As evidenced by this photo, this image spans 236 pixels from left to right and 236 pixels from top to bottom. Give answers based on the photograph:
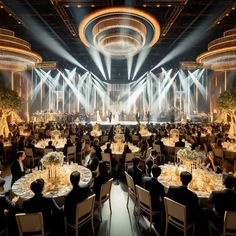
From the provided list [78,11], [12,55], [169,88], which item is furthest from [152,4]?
[169,88]

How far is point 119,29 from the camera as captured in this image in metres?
8.28

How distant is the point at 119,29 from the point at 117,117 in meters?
14.9

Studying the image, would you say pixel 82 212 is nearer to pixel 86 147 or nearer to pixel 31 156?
pixel 31 156

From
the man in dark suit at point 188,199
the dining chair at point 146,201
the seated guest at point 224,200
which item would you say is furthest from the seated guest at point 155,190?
the seated guest at point 224,200

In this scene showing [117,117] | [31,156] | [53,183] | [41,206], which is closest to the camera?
[41,206]

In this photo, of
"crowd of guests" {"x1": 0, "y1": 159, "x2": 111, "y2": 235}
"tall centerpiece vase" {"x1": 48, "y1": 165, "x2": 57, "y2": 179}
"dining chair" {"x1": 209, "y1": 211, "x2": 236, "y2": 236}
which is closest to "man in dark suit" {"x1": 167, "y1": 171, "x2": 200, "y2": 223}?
"dining chair" {"x1": 209, "y1": 211, "x2": 236, "y2": 236}

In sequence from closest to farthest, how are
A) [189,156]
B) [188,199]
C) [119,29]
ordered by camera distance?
1. [188,199]
2. [189,156]
3. [119,29]

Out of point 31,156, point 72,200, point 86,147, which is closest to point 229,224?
point 72,200

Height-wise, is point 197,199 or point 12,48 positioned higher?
point 12,48

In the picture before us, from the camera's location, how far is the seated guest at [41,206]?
3.05 metres

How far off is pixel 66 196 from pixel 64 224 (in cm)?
55

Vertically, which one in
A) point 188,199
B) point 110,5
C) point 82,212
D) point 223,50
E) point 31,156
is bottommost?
point 82,212

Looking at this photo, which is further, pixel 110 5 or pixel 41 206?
pixel 110 5

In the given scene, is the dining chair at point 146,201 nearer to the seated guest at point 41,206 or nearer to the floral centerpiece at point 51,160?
the seated guest at point 41,206
